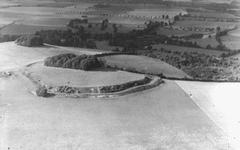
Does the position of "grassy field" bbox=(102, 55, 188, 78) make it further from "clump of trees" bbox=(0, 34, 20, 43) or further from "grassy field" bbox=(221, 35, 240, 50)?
"clump of trees" bbox=(0, 34, 20, 43)

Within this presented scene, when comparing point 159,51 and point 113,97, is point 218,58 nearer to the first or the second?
point 159,51

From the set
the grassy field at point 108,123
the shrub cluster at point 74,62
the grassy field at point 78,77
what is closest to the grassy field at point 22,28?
the shrub cluster at point 74,62

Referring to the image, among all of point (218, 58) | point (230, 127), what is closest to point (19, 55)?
point (218, 58)


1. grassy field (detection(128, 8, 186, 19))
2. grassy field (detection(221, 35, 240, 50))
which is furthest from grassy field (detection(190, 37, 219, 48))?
grassy field (detection(128, 8, 186, 19))

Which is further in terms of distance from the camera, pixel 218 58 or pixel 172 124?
pixel 218 58

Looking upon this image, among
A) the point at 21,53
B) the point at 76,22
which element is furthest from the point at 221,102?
the point at 76,22

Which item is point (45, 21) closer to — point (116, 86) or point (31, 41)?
point (31, 41)
